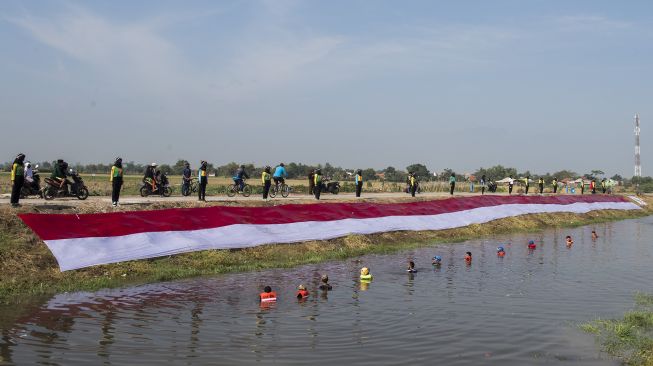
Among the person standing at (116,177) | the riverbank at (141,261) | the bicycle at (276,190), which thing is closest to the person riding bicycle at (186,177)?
the bicycle at (276,190)

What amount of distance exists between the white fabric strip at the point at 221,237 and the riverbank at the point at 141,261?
0.92ft

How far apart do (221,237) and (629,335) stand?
14.8 meters

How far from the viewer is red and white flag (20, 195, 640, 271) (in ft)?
59.8

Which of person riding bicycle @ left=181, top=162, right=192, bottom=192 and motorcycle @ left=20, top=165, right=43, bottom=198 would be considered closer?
motorcycle @ left=20, top=165, right=43, bottom=198

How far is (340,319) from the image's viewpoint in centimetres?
1352

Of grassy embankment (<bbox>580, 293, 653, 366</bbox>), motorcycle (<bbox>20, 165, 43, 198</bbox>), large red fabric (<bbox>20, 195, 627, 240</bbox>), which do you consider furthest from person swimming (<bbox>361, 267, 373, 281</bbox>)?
motorcycle (<bbox>20, 165, 43, 198</bbox>)

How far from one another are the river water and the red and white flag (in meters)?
2.83

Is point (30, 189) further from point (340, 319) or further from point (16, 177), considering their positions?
point (340, 319)

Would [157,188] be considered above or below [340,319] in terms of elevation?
above

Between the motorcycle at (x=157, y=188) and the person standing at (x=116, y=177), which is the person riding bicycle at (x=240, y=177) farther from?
the person standing at (x=116, y=177)

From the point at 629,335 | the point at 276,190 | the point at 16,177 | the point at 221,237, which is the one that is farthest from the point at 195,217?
the point at 276,190

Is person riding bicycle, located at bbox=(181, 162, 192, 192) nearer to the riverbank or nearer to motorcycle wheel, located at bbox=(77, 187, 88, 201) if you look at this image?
motorcycle wheel, located at bbox=(77, 187, 88, 201)

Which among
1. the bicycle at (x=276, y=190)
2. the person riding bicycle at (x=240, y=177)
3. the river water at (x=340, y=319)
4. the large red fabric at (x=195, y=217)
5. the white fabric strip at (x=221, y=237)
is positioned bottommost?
the river water at (x=340, y=319)

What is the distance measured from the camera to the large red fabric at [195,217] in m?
18.4
